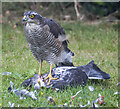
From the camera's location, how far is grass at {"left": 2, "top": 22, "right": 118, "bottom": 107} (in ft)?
10.8

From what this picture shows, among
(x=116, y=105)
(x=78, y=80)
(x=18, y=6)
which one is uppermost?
(x=18, y=6)

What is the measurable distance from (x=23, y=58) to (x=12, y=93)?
1783 mm

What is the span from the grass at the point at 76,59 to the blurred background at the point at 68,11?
495 millimetres

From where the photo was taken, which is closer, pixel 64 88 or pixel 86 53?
pixel 64 88

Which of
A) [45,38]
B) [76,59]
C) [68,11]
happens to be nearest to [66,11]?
[68,11]

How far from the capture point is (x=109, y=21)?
817cm

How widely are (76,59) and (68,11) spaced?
3.66 metres

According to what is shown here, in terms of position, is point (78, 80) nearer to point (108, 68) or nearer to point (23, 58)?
point (108, 68)

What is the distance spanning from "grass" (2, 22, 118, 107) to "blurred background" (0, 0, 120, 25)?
1.62 ft

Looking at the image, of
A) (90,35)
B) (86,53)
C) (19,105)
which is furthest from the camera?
(90,35)

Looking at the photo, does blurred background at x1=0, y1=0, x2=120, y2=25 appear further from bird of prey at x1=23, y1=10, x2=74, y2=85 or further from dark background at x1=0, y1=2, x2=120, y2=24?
bird of prey at x1=23, y1=10, x2=74, y2=85

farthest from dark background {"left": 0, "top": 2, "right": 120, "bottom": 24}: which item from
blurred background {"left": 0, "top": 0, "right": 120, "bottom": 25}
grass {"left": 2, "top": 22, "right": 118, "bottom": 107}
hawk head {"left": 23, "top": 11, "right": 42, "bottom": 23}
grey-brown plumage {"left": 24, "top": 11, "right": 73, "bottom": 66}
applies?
hawk head {"left": 23, "top": 11, "right": 42, "bottom": 23}

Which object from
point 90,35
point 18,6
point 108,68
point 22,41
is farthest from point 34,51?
point 18,6

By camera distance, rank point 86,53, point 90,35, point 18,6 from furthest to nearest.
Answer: point 18,6 < point 90,35 < point 86,53
